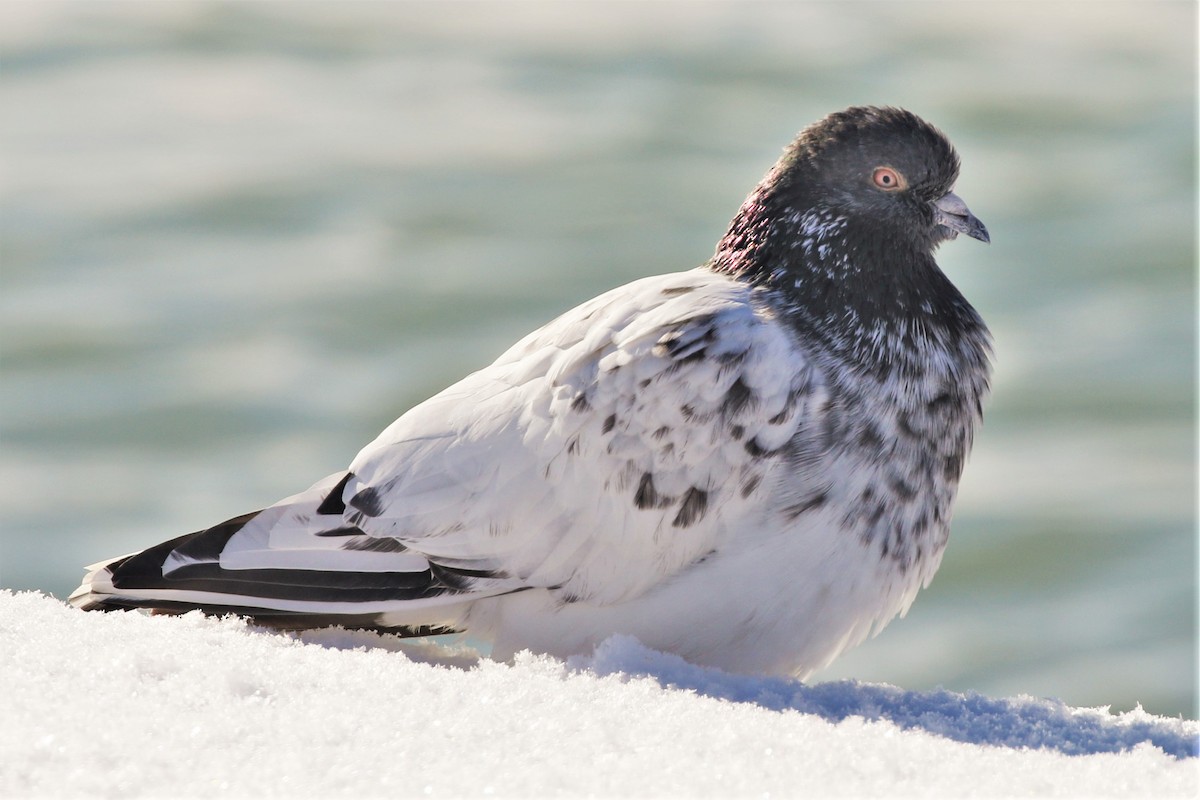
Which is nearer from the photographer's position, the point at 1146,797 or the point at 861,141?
the point at 1146,797

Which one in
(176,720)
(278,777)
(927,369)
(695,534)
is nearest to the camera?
(278,777)

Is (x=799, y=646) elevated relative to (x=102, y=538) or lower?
lower

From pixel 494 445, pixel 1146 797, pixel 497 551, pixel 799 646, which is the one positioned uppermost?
pixel 494 445

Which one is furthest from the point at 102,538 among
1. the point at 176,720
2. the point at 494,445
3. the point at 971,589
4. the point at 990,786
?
the point at 990,786

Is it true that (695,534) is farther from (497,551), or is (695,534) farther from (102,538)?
(102,538)

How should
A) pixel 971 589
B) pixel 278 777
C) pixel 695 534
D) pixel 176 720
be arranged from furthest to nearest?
pixel 971 589, pixel 695 534, pixel 176 720, pixel 278 777

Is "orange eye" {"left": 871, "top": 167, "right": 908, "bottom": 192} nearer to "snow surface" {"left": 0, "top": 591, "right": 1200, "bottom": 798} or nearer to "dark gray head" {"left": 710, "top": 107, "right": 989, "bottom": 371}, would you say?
"dark gray head" {"left": 710, "top": 107, "right": 989, "bottom": 371}

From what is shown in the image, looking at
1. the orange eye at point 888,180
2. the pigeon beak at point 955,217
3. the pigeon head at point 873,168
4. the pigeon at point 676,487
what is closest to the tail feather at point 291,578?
the pigeon at point 676,487
